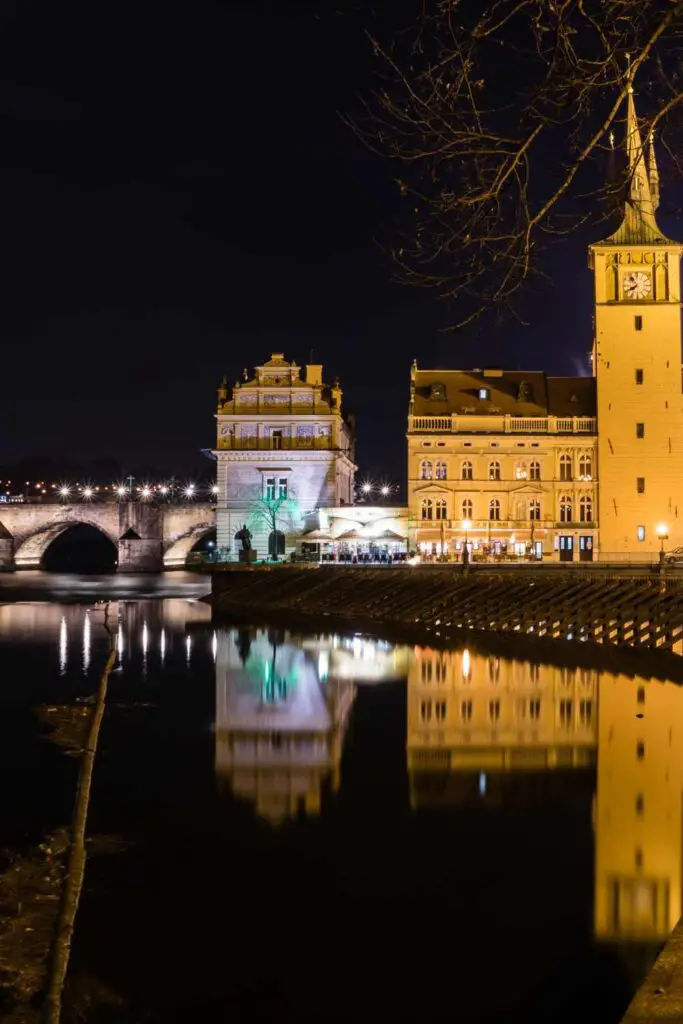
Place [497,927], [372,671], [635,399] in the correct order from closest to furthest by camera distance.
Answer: [497,927]
[372,671]
[635,399]

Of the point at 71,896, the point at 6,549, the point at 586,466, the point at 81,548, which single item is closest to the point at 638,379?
the point at 586,466

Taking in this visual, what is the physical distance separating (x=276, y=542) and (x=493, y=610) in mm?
26490

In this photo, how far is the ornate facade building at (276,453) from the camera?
57.0 meters

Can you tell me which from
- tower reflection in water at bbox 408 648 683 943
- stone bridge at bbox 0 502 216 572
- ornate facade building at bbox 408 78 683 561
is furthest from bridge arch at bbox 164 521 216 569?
tower reflection in water at bbox 408 648 683 943

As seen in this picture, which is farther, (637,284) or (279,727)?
(637,284)

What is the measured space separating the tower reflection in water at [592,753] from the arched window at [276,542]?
33.5m

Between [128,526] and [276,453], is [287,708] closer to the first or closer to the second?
[276,453]

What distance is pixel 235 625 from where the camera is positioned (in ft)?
115

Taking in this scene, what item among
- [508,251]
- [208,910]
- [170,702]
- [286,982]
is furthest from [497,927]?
[170,702]

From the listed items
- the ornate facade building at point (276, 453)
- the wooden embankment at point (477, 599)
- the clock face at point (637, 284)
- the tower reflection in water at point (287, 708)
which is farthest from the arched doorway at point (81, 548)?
the tower reflection in water at point (287, 708)

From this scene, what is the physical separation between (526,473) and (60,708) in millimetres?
38489

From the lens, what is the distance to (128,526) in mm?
81875

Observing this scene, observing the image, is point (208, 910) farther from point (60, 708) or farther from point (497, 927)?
point (60, 708)

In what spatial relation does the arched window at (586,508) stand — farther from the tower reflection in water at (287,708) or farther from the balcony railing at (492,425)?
the tower reflection in water at (287,708)
